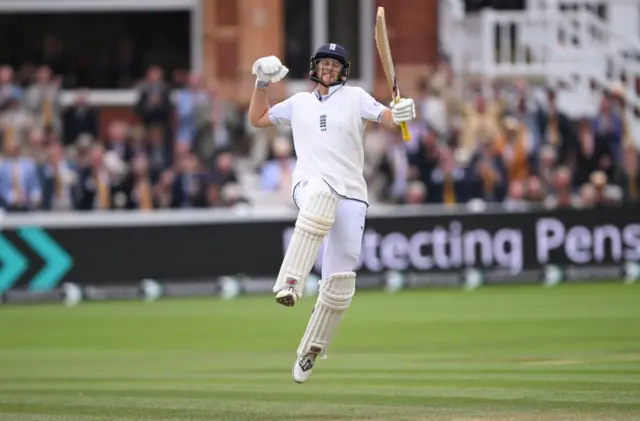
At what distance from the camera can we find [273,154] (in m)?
19.9

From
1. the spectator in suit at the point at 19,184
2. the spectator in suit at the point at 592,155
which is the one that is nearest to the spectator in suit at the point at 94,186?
the spectator in suit at the point at 19,184

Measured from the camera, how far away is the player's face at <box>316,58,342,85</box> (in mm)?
9469

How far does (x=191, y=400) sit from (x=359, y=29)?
1563 cm

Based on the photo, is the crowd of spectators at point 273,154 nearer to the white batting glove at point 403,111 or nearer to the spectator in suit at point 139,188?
the spectator in suit at point 139,188

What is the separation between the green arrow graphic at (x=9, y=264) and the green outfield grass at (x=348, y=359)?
0.57 meters

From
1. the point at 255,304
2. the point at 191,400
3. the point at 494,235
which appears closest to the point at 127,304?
the point at 255,304

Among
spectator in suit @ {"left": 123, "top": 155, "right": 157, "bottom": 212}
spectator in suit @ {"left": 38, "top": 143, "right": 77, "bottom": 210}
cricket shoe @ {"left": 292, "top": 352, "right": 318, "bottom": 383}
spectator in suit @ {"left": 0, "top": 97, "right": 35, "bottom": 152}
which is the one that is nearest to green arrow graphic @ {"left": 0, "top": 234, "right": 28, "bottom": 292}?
spectator in suit @ {"left": 38, "top": 143, "right": 77, "bottom": 210}

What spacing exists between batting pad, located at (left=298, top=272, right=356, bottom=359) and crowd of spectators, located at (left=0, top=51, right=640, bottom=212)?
9.30 m

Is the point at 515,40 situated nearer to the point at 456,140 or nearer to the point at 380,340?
the point at 456,140

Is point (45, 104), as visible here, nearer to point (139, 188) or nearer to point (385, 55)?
point (139, 188)

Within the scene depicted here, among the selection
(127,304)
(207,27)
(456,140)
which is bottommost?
(127,304)

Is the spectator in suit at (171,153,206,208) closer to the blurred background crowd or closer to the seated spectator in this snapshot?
the blurred background crowd

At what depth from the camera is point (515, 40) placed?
2378 centimetres

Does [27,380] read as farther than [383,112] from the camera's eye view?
Yes
